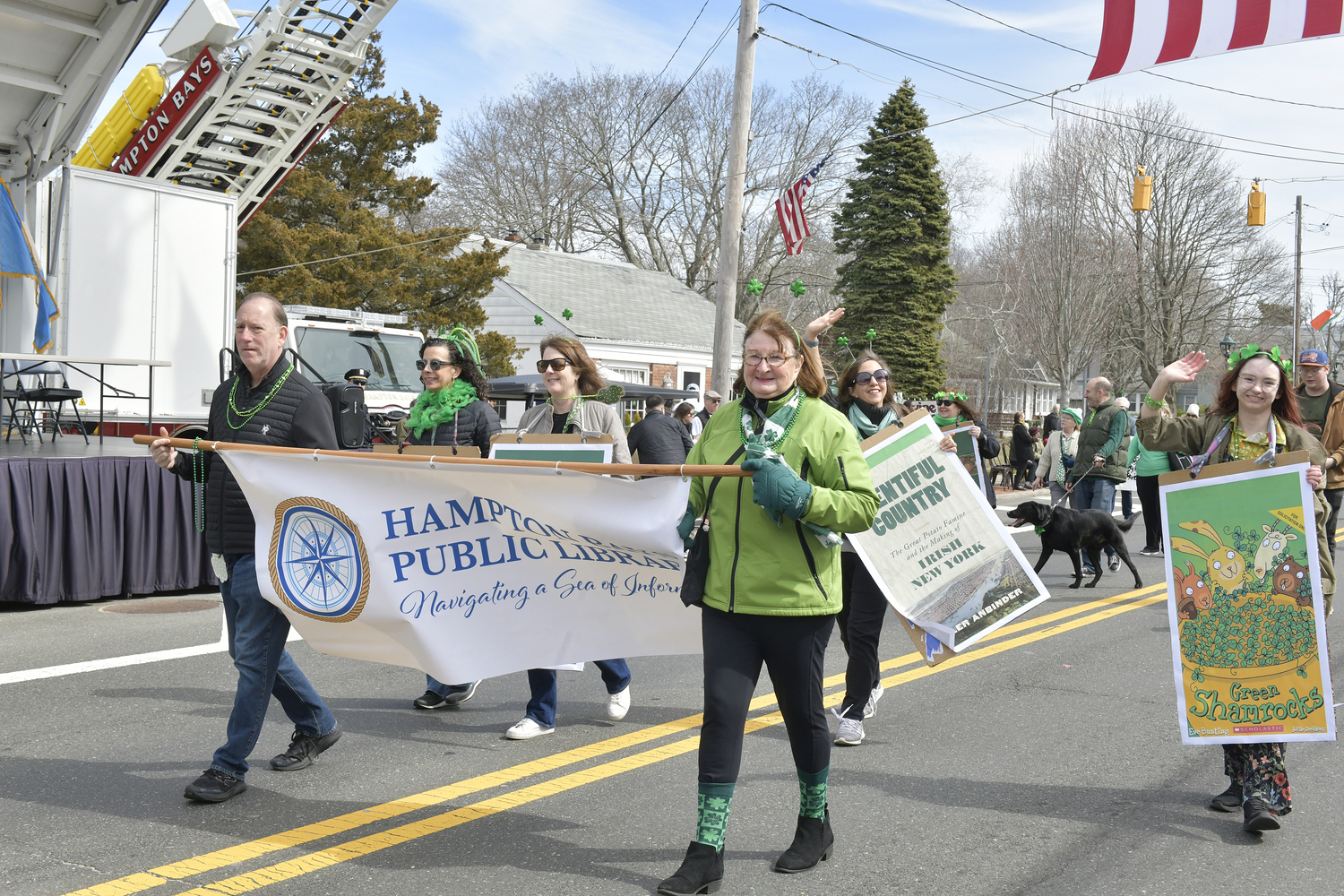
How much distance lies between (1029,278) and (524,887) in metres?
35.5

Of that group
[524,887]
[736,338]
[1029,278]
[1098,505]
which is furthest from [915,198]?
[524,887]

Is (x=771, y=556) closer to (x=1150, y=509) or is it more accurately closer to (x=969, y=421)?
(x=969, y=421)

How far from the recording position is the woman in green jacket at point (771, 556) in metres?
3.71

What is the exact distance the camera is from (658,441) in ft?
19.7

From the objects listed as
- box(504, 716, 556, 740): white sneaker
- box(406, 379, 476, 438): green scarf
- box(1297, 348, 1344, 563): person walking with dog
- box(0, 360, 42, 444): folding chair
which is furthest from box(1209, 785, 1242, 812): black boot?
box(0, 360, 42, 444): folding chair

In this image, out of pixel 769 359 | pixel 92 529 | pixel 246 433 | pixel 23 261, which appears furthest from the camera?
pixel 23 261

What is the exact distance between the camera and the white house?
107 feet

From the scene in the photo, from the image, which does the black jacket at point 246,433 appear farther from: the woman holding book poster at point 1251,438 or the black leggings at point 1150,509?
the black leggings at point 1150,509

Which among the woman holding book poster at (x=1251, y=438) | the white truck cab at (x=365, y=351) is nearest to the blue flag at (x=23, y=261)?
the white truck cab at (x=365, y=351)

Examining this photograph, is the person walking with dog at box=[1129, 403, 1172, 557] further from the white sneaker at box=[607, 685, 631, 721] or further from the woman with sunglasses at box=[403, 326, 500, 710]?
the woman with sunglasses at box=[403, 326, 500, 710]

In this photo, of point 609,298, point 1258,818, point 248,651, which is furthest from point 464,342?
point 609,298

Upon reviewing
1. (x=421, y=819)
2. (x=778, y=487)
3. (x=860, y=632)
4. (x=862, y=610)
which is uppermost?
(x=778, y=487)

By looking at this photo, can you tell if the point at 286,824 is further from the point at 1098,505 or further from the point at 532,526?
the point at 1098,505

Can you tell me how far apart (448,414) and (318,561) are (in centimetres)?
171
